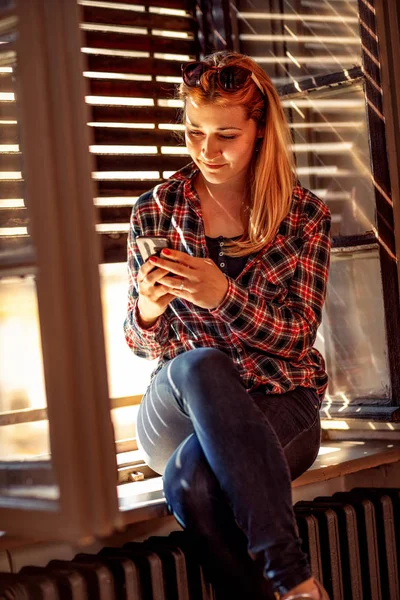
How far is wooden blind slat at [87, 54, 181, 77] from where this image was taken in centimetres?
265

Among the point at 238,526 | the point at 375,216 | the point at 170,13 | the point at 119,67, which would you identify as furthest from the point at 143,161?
the point at 238,526

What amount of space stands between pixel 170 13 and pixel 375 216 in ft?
2.76

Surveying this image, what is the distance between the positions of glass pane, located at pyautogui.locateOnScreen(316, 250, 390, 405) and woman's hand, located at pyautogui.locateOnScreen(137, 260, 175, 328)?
0.70 metres

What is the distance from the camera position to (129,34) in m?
2.71

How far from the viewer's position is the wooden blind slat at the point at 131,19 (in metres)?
2.66

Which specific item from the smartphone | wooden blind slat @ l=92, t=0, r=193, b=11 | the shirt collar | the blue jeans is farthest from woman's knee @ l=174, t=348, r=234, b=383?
wooden blind slat @ l=92, t=0, r=193, b=11

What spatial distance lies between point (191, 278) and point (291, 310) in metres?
0.32

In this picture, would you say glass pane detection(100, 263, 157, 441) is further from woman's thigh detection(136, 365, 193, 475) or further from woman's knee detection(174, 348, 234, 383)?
woman's knee detection(174, 348, 234, 383)

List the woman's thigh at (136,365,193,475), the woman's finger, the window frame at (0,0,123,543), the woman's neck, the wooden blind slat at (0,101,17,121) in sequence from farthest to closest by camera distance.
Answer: the woman's neck < the woman's thigh at (136,365,193,475) < the woman's finger < the wooden blind slat at (0,101,17,121) < the window frame at (0,0,123,543)

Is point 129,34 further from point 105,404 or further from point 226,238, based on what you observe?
point 105,404

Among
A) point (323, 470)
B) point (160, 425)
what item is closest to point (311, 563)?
point (323, 470)

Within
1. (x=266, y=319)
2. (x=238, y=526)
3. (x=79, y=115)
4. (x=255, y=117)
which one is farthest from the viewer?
(x=255, y=117)

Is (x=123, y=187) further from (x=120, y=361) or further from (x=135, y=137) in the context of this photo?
(x=120, y=361)

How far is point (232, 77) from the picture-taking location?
2.26 meters
